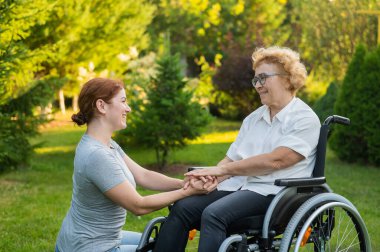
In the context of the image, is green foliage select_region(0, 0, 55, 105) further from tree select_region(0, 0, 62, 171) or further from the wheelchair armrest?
the wheelchair armrest

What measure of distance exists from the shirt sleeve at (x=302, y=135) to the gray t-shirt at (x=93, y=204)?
0.87 m

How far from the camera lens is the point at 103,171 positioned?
120 inches

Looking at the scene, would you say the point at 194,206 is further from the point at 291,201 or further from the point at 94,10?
the point at 94,10

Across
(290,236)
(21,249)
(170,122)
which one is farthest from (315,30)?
(290,236)

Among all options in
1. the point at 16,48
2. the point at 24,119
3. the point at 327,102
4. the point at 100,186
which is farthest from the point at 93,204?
the point at 327,102

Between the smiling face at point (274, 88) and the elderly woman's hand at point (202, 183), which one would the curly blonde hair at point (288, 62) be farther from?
the elderly woman's hand at point (202, 183)

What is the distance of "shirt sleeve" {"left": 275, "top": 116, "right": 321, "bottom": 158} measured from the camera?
343 centimetres

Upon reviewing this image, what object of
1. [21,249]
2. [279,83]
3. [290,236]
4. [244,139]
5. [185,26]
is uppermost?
[185,26]

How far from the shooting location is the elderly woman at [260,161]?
10.9 feet

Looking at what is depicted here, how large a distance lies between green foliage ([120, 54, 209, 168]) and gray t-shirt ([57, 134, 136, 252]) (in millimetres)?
5207

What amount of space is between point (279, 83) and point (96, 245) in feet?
4.35

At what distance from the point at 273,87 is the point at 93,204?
119 cm

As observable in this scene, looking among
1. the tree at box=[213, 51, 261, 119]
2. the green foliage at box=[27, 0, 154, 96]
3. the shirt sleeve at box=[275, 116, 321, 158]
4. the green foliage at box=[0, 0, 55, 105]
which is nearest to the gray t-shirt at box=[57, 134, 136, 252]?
the shirt sleeve at box=[275, 116, 321, 158]

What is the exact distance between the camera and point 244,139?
147 inches
